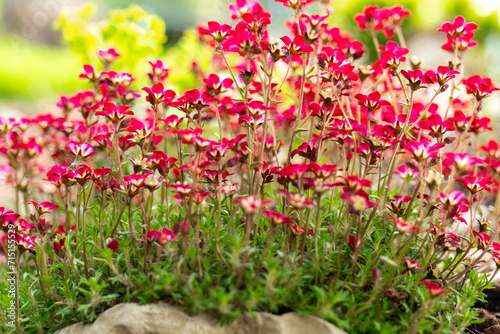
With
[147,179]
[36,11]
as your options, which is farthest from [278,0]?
[36,11]

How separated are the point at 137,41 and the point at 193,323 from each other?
358 cm

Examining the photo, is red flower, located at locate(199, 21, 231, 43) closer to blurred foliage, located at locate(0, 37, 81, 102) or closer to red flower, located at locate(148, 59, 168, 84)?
red flower, located at locate(148, 59, 168, 84)

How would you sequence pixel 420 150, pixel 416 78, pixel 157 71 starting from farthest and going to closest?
pixel 157 71, pixel 416 78, pixel 420 150

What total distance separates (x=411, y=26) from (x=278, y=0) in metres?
8.69

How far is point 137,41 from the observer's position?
4.55 m

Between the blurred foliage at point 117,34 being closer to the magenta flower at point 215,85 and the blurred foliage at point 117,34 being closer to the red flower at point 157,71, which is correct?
the red flower at point 157,71

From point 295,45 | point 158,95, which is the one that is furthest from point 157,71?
point 295,45

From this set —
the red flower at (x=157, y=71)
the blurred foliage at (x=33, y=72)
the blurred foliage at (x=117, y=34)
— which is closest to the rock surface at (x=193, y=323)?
the red flower at (x=157, y=71)

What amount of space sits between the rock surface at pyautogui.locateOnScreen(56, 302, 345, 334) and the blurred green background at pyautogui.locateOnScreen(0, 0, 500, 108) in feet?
5.01

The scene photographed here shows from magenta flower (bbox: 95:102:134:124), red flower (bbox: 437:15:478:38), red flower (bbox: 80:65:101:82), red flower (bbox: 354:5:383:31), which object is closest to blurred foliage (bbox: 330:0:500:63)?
red flower (bbox: 354:5:383:31)

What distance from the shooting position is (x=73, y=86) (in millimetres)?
9578

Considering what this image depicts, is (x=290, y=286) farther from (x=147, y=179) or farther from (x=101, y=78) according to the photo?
(x=101, y=78)

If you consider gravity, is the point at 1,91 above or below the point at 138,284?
above

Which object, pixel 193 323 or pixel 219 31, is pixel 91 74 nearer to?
pixel 219 31
